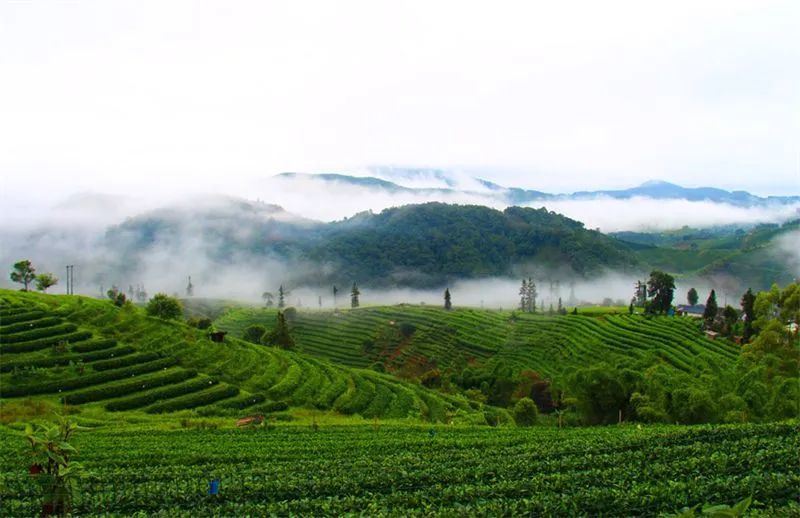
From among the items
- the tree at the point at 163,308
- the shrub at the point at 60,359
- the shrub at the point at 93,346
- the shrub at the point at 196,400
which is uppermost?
the tree at the point at 163,308

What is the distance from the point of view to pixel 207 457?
67.9ft

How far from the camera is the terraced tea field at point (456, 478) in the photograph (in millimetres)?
12641

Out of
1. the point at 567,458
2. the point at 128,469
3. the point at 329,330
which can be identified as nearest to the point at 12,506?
the point at 128,469

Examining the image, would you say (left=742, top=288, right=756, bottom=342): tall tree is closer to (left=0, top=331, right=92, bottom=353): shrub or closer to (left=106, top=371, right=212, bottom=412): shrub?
(left=106, top=371, right=212, bottom=412): shrub

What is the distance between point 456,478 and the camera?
49.2 ft

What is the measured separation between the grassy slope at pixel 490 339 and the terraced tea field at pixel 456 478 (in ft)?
119

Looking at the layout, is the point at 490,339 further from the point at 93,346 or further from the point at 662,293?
the point at 93,346

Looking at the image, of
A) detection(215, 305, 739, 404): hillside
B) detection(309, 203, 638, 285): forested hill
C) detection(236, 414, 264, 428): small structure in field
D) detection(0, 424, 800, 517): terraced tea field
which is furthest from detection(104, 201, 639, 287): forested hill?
detection(0, 424, 800, 517): terraced tea field

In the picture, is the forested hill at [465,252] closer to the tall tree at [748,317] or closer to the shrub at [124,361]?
the tall tree at [748,317]

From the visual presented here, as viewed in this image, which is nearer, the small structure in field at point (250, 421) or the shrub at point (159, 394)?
the small structure in field at point (250, 421)

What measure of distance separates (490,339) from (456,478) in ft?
234

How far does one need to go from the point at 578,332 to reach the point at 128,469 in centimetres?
6650

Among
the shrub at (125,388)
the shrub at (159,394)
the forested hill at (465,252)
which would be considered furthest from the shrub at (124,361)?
the forested hill at (465,252)

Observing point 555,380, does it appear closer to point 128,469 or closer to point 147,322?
point 147,322
